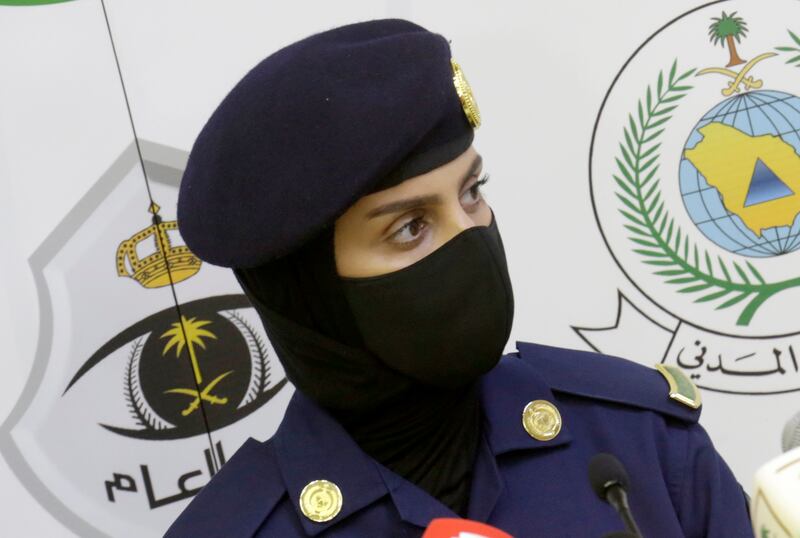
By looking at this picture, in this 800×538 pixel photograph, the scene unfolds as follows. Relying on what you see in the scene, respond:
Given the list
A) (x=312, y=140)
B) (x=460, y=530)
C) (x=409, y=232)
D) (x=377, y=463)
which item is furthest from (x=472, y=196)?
(x=460, y=530)

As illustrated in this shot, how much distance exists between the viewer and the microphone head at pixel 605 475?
0.74 m

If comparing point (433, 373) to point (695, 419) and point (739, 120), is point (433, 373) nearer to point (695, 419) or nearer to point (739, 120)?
point (695, 419)

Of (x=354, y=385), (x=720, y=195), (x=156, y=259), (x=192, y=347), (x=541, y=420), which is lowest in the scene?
(x=541, y=420)

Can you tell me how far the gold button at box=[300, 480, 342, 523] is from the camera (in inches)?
39.8

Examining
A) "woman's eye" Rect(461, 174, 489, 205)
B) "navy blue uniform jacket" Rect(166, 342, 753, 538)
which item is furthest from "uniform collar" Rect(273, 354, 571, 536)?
"woman's eye" Rect(461, 174, 489, 205)

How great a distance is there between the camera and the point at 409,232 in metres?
0.99

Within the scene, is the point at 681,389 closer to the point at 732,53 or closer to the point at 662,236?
the point at 662,236

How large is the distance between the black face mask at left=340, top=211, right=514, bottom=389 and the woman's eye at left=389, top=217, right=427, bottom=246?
0.03 metres

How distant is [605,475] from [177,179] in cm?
94

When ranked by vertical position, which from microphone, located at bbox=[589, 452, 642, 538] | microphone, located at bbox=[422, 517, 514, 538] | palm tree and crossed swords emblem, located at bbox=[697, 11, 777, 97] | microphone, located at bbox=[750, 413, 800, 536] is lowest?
microphone, located at bbox=[750, 413, 800, 536]

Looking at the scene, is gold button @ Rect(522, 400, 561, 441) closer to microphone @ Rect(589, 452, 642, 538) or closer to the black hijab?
the black hijab

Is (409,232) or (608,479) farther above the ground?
(409,232)

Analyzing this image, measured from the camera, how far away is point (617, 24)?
Answer: 5.02 ft

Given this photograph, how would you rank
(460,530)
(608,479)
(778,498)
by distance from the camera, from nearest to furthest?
(778,498) < (460,530) < (608,479)
